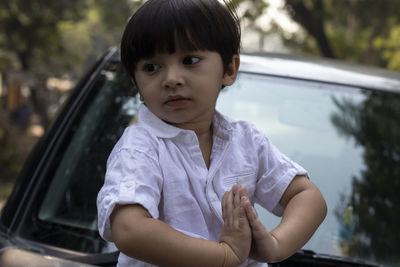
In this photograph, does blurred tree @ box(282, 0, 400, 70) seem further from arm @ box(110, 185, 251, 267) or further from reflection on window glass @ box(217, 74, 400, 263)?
arm @ box(110, 185, 251, 267)

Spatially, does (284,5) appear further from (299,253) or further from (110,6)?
(110,6)

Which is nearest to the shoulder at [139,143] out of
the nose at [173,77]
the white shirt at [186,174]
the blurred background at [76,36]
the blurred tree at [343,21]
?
the white shirt at [186,174]

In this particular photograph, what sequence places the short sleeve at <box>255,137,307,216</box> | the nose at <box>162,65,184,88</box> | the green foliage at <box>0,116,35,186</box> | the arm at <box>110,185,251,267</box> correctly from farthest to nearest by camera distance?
the green foliage at <box>0,116,35,186</box>, the short sleeve at <box>255,137,307,216</box>, the nose at <box>162,65,184,88</box>, the arm at <box>110,185,251,267</box>

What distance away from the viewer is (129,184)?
3.41ft

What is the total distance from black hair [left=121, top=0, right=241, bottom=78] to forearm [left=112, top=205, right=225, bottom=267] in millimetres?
353

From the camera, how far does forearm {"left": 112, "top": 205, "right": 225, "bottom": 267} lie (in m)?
0.99

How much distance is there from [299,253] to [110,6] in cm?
2113

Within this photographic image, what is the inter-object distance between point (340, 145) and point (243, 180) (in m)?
0.98

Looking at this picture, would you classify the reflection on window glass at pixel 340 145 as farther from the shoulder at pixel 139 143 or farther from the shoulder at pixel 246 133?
the shoulder at pixel 139 143

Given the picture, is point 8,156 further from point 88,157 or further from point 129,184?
point 129,184

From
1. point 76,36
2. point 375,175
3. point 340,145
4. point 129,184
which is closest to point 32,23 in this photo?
point 76,36

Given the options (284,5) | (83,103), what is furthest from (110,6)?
(83,103)

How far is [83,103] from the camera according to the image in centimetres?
212

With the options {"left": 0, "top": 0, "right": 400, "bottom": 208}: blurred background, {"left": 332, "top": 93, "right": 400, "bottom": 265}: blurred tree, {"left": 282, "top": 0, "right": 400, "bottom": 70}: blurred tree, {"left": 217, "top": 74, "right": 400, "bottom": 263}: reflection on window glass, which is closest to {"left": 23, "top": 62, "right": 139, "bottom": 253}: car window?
{"left": 217, "top": 74, "right": 400, "bottom": 263}: reflection on window glass
